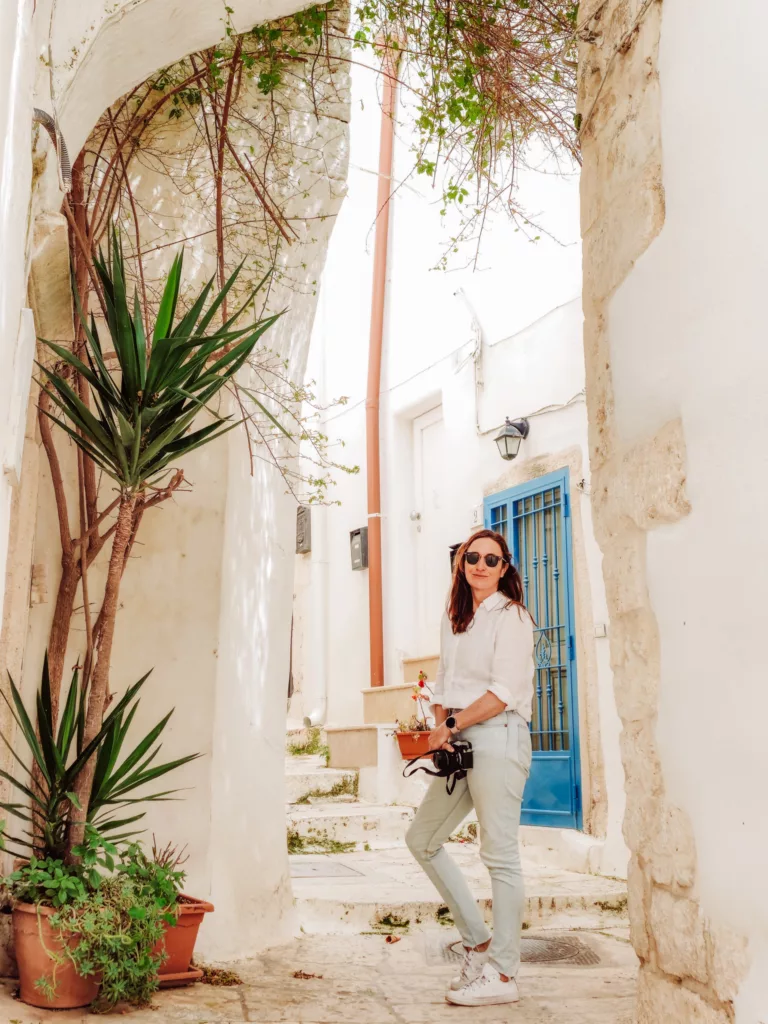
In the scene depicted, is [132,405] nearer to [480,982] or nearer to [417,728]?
[480,982]

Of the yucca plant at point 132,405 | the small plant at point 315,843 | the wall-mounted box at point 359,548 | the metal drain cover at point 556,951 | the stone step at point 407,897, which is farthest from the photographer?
the wall-mounted box at point 359,548

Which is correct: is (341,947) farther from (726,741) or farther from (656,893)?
(726,741)

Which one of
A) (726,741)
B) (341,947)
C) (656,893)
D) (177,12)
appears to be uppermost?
(177,12)

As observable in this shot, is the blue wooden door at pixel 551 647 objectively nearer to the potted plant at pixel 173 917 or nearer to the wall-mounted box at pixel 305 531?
the potted plant at pixel 173 917

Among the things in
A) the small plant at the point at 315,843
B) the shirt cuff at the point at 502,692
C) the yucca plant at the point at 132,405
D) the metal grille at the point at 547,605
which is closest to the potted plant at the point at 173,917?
the yucca plant at the point at 132,405

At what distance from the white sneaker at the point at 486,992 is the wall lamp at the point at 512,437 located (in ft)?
12.8

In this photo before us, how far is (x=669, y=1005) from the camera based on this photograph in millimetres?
1814

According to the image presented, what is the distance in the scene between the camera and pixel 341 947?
137 inches

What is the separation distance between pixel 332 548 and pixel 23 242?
23.7 feet

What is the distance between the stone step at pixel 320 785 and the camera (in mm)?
6848

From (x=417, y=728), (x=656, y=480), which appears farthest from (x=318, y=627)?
(x=656, y=480)

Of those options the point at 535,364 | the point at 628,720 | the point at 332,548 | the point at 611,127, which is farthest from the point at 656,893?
the point at 332,548

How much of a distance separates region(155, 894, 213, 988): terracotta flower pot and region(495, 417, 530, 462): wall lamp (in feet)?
12.7

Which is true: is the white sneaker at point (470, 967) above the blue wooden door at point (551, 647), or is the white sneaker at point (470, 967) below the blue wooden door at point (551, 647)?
below
